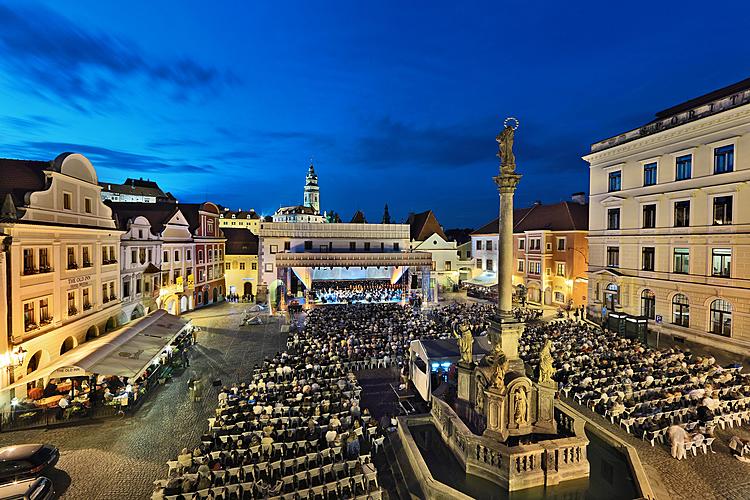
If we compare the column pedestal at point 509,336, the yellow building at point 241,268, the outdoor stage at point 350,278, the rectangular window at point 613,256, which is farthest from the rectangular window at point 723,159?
the yellow building at point 241,268

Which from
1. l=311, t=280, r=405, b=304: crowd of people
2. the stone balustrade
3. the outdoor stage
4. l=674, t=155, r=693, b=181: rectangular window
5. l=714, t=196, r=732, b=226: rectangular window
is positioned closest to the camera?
the stone balustrade

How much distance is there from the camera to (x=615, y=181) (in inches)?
1099

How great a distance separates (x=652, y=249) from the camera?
25031 mm

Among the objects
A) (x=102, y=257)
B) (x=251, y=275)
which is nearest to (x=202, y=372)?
(x=102, y=257)

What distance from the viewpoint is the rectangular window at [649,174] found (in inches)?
980

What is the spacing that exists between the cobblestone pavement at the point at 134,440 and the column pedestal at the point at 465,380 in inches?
359

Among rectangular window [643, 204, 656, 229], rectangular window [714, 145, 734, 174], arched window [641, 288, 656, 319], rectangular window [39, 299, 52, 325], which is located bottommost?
arched window [641, 288, 656, 319]

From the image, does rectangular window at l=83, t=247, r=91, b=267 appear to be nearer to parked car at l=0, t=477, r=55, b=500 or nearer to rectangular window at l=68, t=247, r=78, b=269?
rectangular window at l=68, t=247, r=78, b=269

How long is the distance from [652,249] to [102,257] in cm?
3570

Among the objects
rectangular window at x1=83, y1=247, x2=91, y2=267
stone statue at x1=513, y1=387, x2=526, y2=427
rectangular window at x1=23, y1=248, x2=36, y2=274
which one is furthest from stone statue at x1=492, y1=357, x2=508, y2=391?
rectangular window at x1=83, y1=247, x2=91, y2=267

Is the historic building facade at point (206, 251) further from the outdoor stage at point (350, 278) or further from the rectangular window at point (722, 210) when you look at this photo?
the rectangular window at point (722, 210)

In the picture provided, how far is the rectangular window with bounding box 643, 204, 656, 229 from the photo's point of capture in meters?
25.0

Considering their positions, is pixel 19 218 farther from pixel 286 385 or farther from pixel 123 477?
pixel 286 385

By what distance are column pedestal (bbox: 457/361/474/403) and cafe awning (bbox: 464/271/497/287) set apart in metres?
27.3
